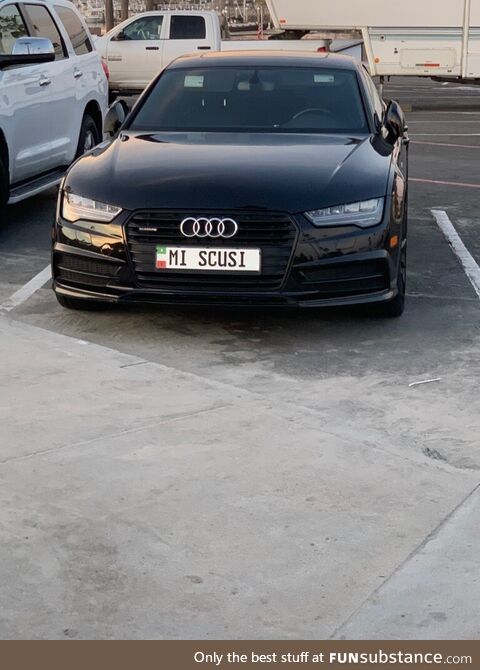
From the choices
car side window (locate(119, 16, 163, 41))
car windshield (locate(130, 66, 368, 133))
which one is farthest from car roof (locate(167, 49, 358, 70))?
car side window (locate(119, 16, 163, 41))

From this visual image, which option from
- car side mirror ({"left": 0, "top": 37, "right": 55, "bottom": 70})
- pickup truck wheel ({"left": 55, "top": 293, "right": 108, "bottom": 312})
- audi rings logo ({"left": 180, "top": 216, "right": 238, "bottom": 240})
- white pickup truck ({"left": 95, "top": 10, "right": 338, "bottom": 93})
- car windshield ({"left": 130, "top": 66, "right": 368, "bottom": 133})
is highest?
car side mirror ({"left": 0, "top": 37, "right": 55, "bottom": 70})

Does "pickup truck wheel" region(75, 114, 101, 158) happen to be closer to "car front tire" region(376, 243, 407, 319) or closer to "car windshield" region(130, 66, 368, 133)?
"car windshield" region(130, 66, 368, 133)

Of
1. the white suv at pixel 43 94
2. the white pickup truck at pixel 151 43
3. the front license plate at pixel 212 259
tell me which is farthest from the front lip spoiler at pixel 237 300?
the white pickup truck at pixel 151 43

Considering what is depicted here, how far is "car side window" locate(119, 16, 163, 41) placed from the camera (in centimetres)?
2509

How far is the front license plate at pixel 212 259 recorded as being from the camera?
6570 millimetres

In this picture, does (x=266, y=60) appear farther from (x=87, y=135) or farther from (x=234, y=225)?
(x=87, y=135)

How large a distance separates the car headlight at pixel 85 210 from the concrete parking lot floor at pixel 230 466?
62 cm

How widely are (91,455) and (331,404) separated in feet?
4.19

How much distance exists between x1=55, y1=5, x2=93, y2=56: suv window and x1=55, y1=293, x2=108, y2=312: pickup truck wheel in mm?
4855

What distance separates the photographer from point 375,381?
6082 millimetres

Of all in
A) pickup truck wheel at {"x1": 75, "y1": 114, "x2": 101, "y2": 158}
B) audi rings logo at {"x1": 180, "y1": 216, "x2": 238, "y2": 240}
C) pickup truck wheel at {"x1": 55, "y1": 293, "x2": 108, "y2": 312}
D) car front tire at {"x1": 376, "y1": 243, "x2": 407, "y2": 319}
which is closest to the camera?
audi rings logo at {"x1": 180, "y1": 216, "x2": 238, "y2": 240}

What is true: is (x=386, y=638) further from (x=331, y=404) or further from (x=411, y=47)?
(x=411, y=47)

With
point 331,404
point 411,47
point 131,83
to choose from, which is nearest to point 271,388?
point 331,404
